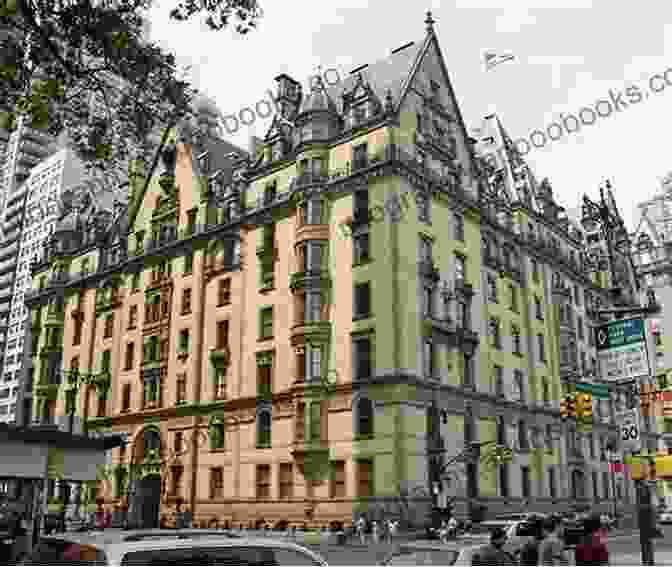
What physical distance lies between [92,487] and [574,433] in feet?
132

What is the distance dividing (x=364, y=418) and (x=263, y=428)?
27.6ft

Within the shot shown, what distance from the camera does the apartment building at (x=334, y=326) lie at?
4338 centimetres

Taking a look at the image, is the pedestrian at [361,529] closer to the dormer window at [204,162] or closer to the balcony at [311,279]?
the balcony at [311,279]

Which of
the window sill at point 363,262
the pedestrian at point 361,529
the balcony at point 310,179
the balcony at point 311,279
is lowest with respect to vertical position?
the pedestrian at point 361,529

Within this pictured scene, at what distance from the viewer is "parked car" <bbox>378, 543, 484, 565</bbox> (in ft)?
37.3

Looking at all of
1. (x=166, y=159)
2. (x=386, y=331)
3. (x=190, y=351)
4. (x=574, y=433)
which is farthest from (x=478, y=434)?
(x=166, y=159)

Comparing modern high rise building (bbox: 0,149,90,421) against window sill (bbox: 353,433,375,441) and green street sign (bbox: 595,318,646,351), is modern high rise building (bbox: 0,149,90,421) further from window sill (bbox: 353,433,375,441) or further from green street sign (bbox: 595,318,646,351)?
green street sign (bbox: 595,318,646,351)

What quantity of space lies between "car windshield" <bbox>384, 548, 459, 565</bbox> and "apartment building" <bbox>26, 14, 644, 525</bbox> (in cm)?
2936

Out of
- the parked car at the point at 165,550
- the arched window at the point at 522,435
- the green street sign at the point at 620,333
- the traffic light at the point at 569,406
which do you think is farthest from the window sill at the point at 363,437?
the parked car at the point at 165,550

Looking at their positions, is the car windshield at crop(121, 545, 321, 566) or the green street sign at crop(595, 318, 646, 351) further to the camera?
the green street sign at crop(595, 318, 646, 351)

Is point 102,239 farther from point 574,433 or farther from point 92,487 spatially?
point 574,433

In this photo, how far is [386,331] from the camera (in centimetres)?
4288

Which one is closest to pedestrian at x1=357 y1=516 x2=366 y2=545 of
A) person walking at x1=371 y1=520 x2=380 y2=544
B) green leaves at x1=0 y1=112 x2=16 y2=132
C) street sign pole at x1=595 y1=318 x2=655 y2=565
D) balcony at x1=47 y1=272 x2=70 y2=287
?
person walking at x1=371 y1=520 x2=380 y2=544

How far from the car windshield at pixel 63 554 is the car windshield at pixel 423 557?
558cm
